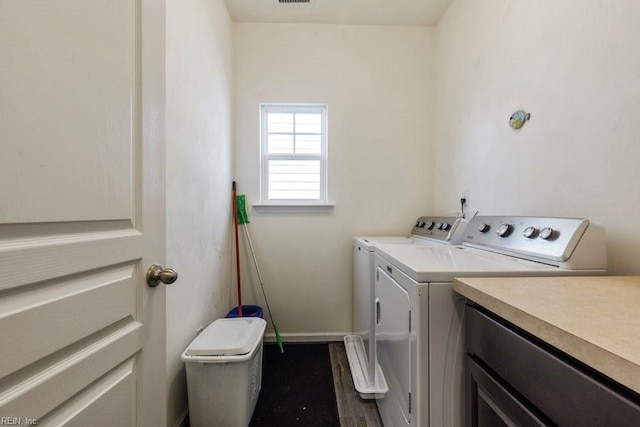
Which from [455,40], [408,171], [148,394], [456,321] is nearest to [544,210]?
[456,321]

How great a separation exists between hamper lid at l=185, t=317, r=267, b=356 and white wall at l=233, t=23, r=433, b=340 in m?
0.70

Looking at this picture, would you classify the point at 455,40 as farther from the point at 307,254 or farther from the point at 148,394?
the point at 148,394

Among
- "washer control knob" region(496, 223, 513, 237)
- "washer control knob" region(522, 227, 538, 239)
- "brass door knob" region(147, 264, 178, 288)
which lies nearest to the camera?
"brass door knob" region(147, 264, 178, 288)

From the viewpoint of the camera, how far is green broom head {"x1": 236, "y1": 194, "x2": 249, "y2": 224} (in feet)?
7.38

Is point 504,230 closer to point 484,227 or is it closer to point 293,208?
point 484,227

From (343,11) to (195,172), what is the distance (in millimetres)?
1745

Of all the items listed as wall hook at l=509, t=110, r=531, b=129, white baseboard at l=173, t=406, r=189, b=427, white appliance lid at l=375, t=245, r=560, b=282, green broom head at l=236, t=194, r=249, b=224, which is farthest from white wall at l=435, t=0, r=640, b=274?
white baseboard at l=173, t=406, r=189, b=427

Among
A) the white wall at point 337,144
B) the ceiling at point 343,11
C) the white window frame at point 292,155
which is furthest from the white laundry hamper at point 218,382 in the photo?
the ceiling at point 343,11

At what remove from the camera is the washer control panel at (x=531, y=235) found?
36.1 inches

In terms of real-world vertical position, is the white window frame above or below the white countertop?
above

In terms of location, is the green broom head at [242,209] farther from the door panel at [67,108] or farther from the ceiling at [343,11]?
the door panel at [67,108]

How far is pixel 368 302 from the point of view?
165cm

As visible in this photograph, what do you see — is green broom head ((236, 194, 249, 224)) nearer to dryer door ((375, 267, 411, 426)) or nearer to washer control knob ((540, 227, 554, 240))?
dryer door ((375, 267, 411, 426))

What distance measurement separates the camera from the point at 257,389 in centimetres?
154
